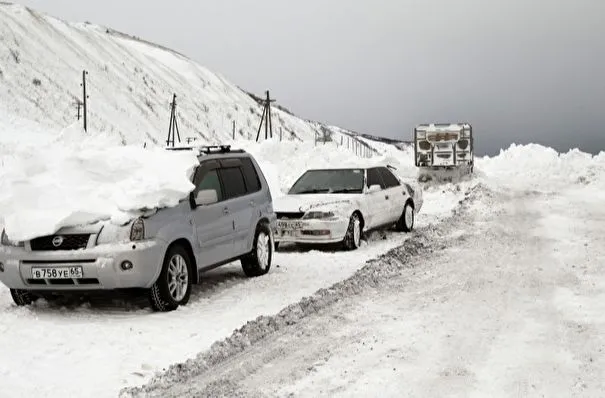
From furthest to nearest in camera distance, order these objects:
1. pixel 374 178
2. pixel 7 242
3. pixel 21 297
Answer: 1. pixel 374 178
2. pixel 21 297
3. pixel 7 242

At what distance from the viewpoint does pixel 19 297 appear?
786 cm

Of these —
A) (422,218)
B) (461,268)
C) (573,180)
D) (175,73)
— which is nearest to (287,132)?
(175,73)

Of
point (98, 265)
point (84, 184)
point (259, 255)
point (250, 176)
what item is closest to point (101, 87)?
point (250, 176)

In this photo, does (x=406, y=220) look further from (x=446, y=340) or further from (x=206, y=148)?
(x=446, y=340)

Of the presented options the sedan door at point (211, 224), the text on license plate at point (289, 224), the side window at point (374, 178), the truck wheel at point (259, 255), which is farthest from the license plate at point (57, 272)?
the side window at point (374, 178)

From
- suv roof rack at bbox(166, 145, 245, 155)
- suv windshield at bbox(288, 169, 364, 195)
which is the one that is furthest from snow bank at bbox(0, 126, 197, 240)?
suv windshield at bbox(288, 169, 364, 195)

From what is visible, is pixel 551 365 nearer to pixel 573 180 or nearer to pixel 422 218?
pixel 422 218

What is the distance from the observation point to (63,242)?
7.33m

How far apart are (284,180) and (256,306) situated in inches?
793

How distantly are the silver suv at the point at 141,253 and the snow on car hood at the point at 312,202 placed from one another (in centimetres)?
325

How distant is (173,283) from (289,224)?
4532 mm

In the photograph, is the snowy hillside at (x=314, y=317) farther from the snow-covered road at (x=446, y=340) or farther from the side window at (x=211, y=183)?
the side window at (x=211, y=183)

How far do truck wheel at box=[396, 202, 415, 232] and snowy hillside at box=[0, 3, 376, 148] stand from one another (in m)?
26.7

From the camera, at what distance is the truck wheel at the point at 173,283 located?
7488 mm
